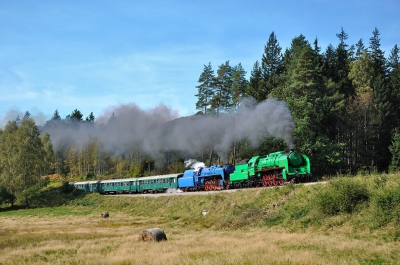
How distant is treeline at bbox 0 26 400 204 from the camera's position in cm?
5219

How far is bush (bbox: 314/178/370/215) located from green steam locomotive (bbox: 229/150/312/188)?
9.76 metres

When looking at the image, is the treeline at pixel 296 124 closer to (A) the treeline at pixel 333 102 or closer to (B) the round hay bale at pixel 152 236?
(A) the treeline at pixel 333 102

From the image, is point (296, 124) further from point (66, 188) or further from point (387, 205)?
point (66, 188)

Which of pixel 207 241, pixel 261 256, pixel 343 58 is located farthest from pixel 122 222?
pixel 343 58

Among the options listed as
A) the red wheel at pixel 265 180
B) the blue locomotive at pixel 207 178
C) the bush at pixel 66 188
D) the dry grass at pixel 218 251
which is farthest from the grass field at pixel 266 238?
the bush at pixel 66 188

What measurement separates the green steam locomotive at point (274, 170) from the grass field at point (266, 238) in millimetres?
3796

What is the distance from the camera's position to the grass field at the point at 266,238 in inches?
610

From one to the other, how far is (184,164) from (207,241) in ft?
205

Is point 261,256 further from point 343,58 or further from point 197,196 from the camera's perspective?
point 343,58

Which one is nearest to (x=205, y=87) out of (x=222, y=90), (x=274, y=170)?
(x=222, y=90)

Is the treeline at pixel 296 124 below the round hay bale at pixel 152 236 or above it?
above

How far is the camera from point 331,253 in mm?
15281

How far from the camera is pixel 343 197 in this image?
23.5m

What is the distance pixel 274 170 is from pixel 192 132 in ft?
87.0
